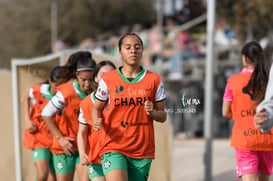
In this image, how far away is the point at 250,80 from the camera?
7023 millimetres

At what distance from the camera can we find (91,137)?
6832 mm

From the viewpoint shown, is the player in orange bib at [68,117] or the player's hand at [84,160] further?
the player in orange bib at [68,117]

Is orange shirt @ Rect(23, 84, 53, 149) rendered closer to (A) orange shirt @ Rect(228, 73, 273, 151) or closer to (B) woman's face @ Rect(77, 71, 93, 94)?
(B) woman's face @ Rect(77, 71, 93, 94)

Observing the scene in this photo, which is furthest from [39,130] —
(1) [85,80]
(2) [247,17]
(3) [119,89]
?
(2) [247,17]

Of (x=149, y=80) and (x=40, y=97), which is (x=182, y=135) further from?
(x=149, y=80)

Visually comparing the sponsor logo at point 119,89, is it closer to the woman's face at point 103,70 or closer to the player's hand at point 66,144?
the woman's face at point 103,70

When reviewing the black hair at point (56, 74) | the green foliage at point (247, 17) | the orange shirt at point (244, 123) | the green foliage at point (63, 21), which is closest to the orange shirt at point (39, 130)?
the black hair at point (56, 74)

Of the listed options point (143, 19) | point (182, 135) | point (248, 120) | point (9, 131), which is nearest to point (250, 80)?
point (248, 120)

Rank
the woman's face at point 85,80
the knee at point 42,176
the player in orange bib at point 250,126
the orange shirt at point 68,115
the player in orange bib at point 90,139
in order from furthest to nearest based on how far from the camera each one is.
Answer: the knee at point 42,176 → the orange shirt at point 68,115 → the woman's face at point 85,80 → the player in orange bib at point 250,126 → the player in orange bib at point 90,139

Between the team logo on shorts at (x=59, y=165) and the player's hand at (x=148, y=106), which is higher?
the player's hand at (x=148, y=106)

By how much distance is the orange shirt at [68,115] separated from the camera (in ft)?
25.2

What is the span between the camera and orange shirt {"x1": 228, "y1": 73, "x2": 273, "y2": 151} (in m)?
6.97

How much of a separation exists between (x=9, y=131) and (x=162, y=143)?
3545 millimetres

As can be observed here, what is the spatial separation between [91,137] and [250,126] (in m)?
1.66
